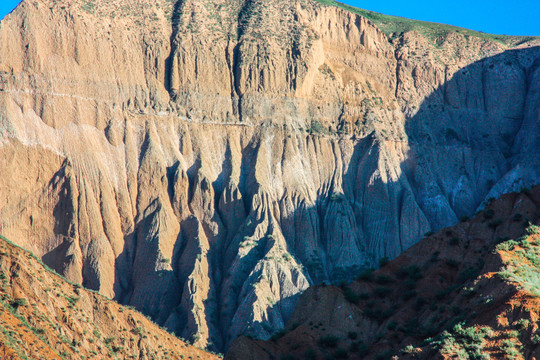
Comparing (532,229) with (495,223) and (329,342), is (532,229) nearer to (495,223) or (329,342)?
(495,223)

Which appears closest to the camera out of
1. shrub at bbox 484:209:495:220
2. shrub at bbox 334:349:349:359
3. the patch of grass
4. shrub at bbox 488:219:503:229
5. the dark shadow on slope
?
the patch of grass

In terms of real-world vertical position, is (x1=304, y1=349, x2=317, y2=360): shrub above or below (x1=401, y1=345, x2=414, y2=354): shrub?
below

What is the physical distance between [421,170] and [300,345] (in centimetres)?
6863

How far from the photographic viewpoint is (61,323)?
44281mm

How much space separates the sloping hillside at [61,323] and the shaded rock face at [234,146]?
23.0 meters

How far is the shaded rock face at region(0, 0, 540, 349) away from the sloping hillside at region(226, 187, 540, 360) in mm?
41268

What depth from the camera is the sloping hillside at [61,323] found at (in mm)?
38875

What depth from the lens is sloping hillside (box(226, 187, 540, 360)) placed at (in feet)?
82.5

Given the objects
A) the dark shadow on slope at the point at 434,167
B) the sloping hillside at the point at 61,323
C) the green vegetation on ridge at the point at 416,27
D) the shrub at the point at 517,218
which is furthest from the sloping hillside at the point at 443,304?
the green vegetation on ridge at the point at 416,27

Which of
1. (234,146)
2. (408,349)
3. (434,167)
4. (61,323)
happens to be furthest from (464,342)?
(434,167)

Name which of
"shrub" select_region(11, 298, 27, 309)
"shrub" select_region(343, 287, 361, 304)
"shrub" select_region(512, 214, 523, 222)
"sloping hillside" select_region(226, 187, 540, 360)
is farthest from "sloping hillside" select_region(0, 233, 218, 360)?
"shrub" select_region(512, 214, 523, 222)

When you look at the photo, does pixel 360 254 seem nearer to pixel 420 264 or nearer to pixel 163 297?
pixel 163 297

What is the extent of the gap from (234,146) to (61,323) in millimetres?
46505

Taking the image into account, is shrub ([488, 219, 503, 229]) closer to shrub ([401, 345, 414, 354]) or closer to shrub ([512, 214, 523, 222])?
shrub ([512, 214, 523, 222])
